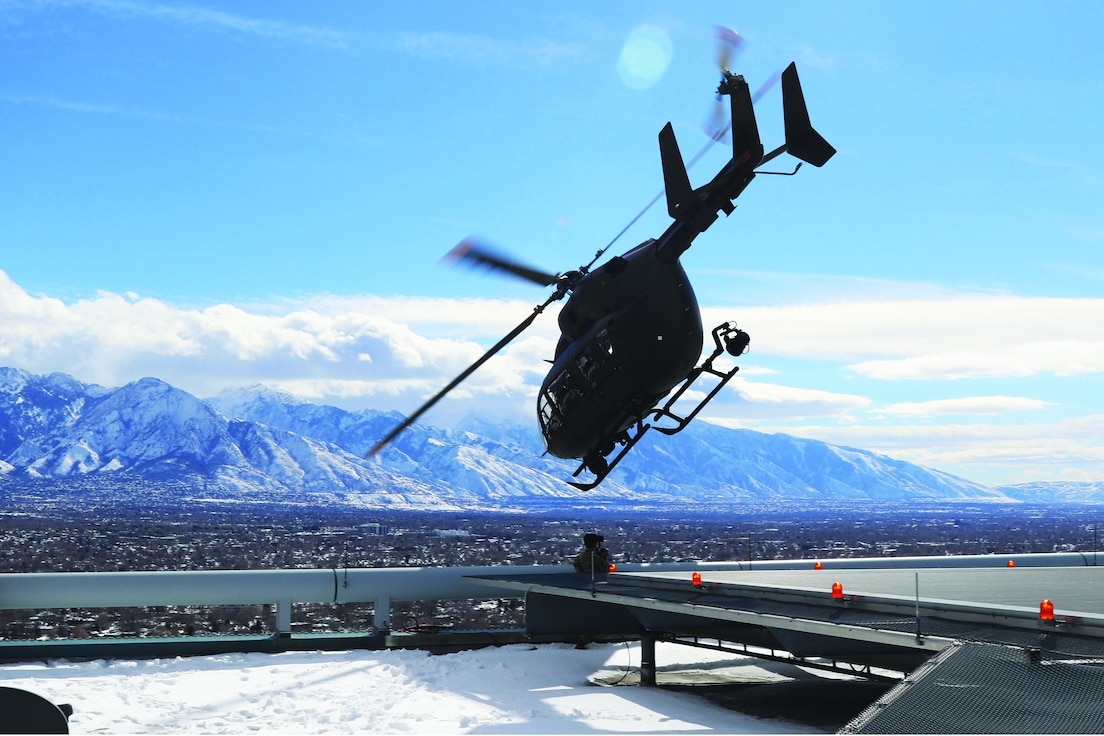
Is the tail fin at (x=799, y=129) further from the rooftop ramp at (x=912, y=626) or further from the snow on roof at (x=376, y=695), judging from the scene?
the snow on roof at (x=376, y=695)

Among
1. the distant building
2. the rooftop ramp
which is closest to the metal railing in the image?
the rooftop ramp

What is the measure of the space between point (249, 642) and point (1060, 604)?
29.2ft

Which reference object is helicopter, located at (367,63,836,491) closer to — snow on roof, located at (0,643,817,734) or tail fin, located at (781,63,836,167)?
tail fin, located at (781,63,836,167)

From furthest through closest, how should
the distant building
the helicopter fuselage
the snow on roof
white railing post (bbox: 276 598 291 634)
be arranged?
1. the distant building
2. the helicopter fuselage
3. white railing post (bbox: 276 598 291 634)
4. the snow on roof

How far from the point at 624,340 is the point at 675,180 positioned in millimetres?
2540

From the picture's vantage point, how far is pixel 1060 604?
8.73 metres

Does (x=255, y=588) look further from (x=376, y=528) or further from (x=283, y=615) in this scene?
(x=376, y=528)

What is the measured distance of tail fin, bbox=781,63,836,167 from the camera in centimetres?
1493

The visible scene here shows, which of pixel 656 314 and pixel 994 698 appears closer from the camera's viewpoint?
pixel 994 698

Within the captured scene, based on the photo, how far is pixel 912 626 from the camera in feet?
25.5

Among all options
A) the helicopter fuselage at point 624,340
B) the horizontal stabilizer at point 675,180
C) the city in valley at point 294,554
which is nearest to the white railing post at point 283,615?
the city in valley at point 294,554

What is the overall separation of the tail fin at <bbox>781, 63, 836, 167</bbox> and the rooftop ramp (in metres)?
5.73

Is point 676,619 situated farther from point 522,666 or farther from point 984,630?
point 984,630

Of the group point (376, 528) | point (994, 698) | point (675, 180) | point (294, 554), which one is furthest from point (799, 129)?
point (376, 528)
